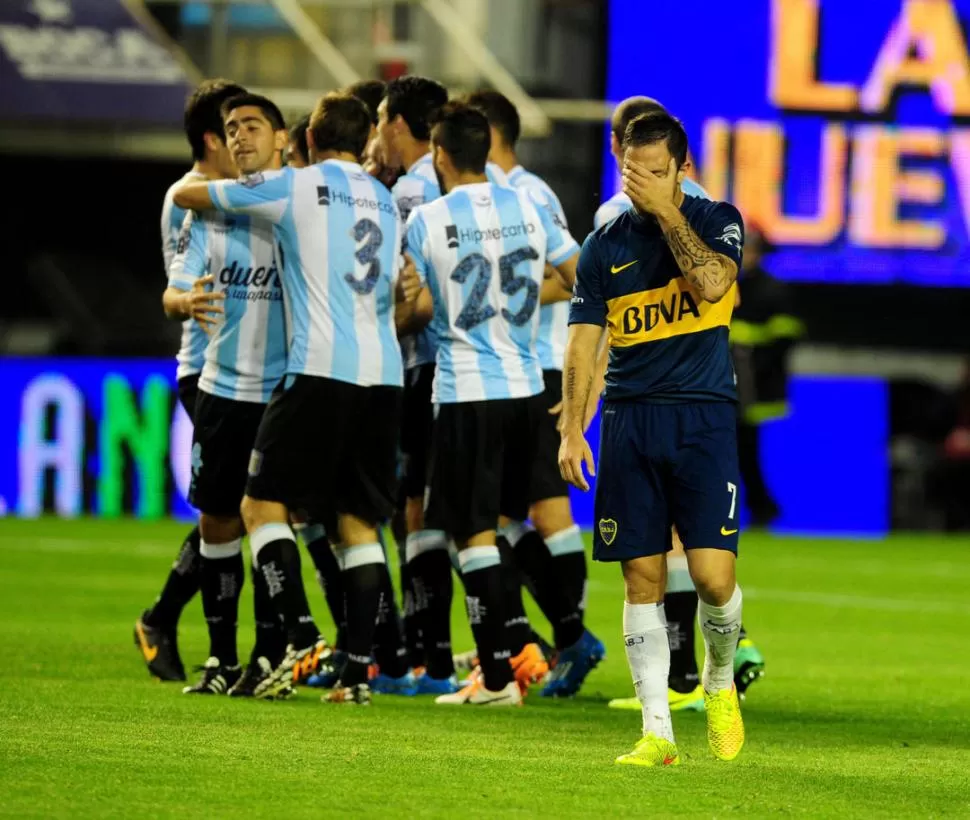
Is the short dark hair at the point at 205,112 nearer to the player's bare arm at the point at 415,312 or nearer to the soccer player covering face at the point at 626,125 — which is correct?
the player's bare arm at the point at 415,312

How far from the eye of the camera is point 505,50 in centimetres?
2086

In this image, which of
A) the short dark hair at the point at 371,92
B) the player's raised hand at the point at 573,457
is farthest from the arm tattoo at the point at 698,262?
the short dark hair at the point at 371,92

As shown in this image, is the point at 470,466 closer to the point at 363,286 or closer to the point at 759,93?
the point at 363,286

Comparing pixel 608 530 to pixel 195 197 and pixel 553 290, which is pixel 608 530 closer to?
pixel 195 197

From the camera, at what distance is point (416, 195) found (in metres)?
8.61

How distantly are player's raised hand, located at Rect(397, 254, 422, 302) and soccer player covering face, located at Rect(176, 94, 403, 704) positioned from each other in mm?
142

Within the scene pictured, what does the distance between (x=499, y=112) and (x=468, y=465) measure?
172 centimetres

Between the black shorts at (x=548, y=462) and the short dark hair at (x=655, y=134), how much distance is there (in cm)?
229

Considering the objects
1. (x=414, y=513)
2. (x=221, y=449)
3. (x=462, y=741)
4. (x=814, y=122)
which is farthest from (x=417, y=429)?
(x=814, y=122)

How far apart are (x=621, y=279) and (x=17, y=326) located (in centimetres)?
1719

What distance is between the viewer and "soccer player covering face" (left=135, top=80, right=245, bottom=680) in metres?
8.22

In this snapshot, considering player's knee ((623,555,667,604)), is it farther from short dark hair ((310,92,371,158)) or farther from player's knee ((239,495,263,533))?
short dark hair ((310,92,371,158))

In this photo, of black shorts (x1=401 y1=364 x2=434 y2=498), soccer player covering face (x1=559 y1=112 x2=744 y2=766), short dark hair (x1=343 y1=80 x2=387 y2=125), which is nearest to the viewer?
soccer player covering face (x1=559 y1=112 x2=744 y2=766)

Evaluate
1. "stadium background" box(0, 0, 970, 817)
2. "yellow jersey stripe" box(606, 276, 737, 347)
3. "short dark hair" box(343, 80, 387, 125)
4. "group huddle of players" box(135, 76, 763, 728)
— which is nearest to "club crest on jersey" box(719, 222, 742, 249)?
"yellow jersey stripe" box(606, 276, 737, 347)
